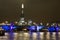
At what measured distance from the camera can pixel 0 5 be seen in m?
14.9

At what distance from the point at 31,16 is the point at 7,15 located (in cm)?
156

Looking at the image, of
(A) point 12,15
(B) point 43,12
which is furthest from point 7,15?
(B) point 43,12

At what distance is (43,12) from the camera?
14.4m

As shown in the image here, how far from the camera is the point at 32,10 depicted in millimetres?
14891

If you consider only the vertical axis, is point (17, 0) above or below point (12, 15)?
above

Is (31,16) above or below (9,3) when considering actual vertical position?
below

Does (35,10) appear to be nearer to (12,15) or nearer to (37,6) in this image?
(37,6)

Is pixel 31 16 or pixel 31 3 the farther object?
pixel 31 3

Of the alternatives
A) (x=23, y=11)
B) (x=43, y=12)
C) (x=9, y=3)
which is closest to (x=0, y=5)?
(x=9, y=3)

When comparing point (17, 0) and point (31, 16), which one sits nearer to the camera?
point (31, 16)

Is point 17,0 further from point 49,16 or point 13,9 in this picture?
point 49,16

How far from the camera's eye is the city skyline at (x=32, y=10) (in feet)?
45.9

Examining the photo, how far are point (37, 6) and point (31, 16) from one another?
47.2 inches

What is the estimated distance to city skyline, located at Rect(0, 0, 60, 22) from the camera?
14.0 meters
